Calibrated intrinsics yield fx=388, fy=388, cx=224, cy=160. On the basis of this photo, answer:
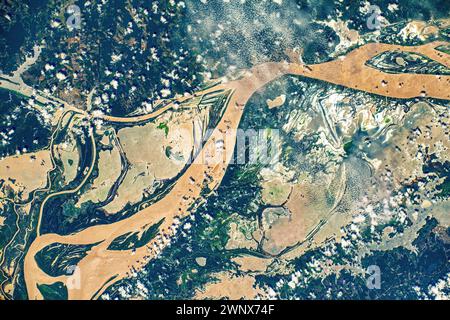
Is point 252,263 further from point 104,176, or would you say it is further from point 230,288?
point 104,176

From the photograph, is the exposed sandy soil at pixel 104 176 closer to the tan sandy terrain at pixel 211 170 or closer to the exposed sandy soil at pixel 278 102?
the tan sandy terrain at pixel 211 170

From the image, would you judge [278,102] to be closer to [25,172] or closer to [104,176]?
[104,176]

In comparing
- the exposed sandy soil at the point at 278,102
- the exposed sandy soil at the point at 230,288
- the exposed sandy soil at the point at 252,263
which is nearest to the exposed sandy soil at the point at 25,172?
the exposed sandy soil at the point at 230,288

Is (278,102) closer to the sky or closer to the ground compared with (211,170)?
closer to the sky

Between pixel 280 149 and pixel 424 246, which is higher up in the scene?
pixel 280 149

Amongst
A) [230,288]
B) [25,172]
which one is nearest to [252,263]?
[230,288]

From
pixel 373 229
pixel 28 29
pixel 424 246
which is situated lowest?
pixel 424 246

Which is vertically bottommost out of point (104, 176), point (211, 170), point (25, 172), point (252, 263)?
point (252, 263)

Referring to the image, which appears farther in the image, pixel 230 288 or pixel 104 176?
pixel 104 176

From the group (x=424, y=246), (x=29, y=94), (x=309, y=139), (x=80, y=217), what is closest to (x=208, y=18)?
(x=309, y=139)

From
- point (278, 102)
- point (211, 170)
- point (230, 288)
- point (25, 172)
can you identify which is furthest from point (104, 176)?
point (278, 102)
